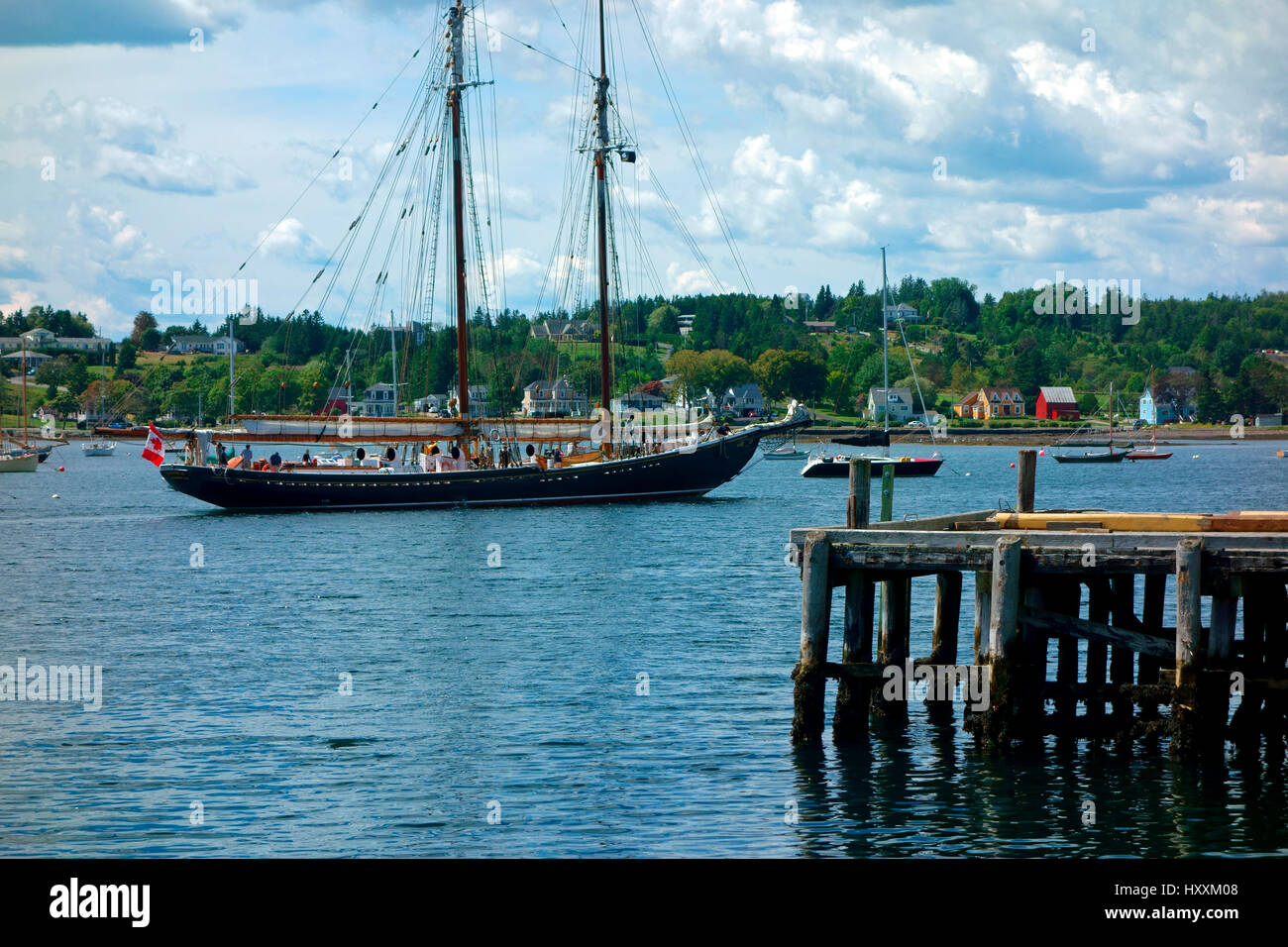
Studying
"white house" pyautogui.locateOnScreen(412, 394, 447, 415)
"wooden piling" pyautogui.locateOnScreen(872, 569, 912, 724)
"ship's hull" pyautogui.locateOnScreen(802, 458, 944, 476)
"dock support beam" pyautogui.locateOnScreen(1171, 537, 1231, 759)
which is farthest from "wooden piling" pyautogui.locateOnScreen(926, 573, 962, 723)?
"ship's hull" pyautogui.locateOnScreen(802, 458, 944, 476)

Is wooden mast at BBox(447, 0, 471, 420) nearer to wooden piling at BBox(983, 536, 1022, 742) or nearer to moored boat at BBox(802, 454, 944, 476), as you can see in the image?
moored boat at BBox(802, 454, 944, 476)

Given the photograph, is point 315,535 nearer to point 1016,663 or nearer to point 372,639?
point 372,639

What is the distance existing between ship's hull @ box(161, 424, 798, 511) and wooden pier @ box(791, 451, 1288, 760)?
170ft

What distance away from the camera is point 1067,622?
A: 1808 cm

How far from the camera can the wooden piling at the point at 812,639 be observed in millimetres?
18453

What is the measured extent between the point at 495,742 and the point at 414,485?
50531 mm

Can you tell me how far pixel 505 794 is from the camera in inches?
736

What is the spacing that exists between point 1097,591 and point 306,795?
11.5 meters

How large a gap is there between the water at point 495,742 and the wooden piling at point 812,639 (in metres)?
0.52

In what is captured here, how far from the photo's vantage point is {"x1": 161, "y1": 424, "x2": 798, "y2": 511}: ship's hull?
7112 cm

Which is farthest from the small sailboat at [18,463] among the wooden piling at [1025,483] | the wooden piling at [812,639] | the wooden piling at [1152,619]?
the wooden piling at [1152,619]
